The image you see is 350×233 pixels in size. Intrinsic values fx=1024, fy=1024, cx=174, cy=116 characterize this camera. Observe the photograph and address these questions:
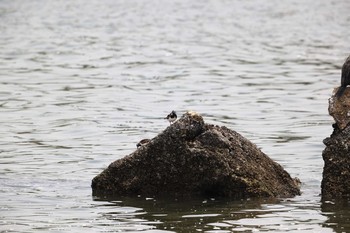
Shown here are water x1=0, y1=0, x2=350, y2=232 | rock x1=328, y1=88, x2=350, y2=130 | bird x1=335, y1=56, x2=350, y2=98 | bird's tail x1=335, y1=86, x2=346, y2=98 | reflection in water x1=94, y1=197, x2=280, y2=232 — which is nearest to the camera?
reflection in water x1=94, y1=197, x2=280, y2=232

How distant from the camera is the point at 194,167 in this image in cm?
1198

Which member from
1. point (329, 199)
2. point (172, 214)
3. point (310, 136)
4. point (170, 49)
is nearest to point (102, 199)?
point (172, 214)

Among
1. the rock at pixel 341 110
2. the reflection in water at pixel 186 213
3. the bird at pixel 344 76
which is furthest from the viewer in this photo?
the rock at pixel 341 110

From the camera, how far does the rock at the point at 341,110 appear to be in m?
11.9

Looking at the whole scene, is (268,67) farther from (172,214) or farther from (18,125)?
(172,214)

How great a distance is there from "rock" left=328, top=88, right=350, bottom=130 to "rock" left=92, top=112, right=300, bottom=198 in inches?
41.7

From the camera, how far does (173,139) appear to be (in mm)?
12008

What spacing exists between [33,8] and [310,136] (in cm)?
3548

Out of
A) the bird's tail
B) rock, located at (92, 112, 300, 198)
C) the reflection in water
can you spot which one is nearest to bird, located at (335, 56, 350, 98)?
the bird's tail

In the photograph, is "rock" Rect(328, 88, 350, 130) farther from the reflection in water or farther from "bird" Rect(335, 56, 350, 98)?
the reflection in water

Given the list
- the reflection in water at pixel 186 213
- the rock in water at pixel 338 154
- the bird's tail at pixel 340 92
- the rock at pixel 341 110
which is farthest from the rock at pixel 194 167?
the bird's tail at pixel 340 92

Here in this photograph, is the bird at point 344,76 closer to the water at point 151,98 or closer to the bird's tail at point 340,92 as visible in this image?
the bird's tail at point 340,92

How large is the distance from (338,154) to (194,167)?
5.50 ft

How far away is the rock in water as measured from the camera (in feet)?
38.7
